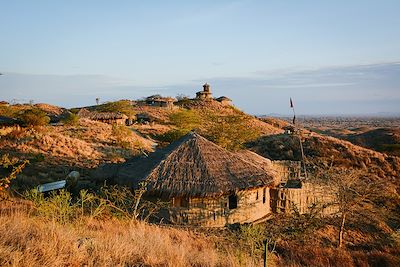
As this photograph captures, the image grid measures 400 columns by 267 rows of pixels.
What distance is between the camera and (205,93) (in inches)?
2511

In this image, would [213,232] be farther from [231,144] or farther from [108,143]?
[108,143]

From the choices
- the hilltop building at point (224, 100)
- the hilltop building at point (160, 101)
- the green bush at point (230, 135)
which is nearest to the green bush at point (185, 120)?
the green bush at point (230, 135)

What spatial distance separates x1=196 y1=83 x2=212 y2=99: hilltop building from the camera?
6350 centimetres

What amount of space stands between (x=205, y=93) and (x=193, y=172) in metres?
50.8

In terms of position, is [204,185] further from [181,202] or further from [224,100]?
[224,100]

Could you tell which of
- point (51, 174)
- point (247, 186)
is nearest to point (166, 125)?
point (51, 174)

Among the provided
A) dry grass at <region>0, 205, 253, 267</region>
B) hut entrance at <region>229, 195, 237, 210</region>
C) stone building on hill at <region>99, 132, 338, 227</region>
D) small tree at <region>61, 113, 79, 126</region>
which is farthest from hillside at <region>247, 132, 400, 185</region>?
dry grass at <region>0, 205, 253, 267</region>

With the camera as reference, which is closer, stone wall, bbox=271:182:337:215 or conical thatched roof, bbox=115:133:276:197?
conical thatched roof, bbox=115:133:276:197

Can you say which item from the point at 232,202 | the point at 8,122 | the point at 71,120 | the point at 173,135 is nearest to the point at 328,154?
the point at 173,135

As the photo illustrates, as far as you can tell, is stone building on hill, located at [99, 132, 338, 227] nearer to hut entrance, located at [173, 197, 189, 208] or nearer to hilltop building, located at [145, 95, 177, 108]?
hut entrance, located at [173, 197, 189, 208]

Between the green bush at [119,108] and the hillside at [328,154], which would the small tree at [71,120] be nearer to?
the green bush at [119,108]

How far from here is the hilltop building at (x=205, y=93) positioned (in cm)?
6350

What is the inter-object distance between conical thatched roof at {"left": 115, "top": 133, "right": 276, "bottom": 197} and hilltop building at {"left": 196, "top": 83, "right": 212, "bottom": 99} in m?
48.3

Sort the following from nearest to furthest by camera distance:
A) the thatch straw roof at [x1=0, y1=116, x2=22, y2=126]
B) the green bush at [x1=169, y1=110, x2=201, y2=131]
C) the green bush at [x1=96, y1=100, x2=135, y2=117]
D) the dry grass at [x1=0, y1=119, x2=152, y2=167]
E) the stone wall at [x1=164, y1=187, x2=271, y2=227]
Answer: the stone wall at [x1=164, y1=187, x2=271, y2=227] < the dry grass at [x1=0, y1=119, x2=152, y2=167] < the thatch straw roof at [x1=0, y1=116, x2=22, y2=126] < the green bush at [x1=169, y1=110, x2=201, y2=131] < the green bush at [x1=96, y1=100, x2=135, y2=117]
